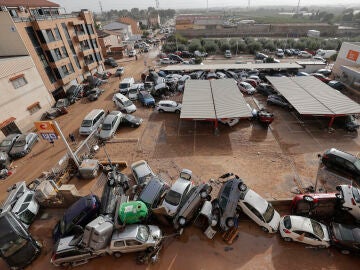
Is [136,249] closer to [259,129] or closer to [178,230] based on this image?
[178,230]

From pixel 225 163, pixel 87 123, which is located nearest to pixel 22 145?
pixel 87 123

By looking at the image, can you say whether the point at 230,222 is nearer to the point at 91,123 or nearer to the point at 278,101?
the point at 91,123

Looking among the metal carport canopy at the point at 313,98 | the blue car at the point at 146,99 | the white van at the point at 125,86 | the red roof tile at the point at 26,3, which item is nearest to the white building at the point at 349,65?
the metal carport canopy at the point at 313,98

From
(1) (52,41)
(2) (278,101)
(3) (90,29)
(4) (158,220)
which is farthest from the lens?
(3) (90,29)

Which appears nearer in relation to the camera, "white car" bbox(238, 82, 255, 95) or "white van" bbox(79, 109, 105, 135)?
"white van" bbox(79, 109, 105, 135)

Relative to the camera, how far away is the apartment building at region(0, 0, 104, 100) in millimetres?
22875

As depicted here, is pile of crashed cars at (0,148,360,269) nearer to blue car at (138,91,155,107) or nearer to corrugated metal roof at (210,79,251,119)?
corrugated metal roof at (210,79,251,119)

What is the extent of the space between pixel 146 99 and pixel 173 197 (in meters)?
16.2

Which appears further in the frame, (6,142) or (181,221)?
(6,142)

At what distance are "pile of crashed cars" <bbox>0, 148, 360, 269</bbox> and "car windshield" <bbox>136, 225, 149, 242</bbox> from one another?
1.8 inches

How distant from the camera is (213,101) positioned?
20.3 metres

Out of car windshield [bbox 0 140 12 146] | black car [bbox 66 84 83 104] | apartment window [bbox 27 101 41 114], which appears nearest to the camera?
car windshield [bbox 0 140 12 146]

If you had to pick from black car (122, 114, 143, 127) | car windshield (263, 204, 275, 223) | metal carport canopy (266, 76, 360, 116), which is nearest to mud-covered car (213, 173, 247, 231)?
car windshield (263, 204, 275, 223)

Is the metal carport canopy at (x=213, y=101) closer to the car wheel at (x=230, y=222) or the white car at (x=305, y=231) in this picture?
the car wheel at (x=230, y=222)
